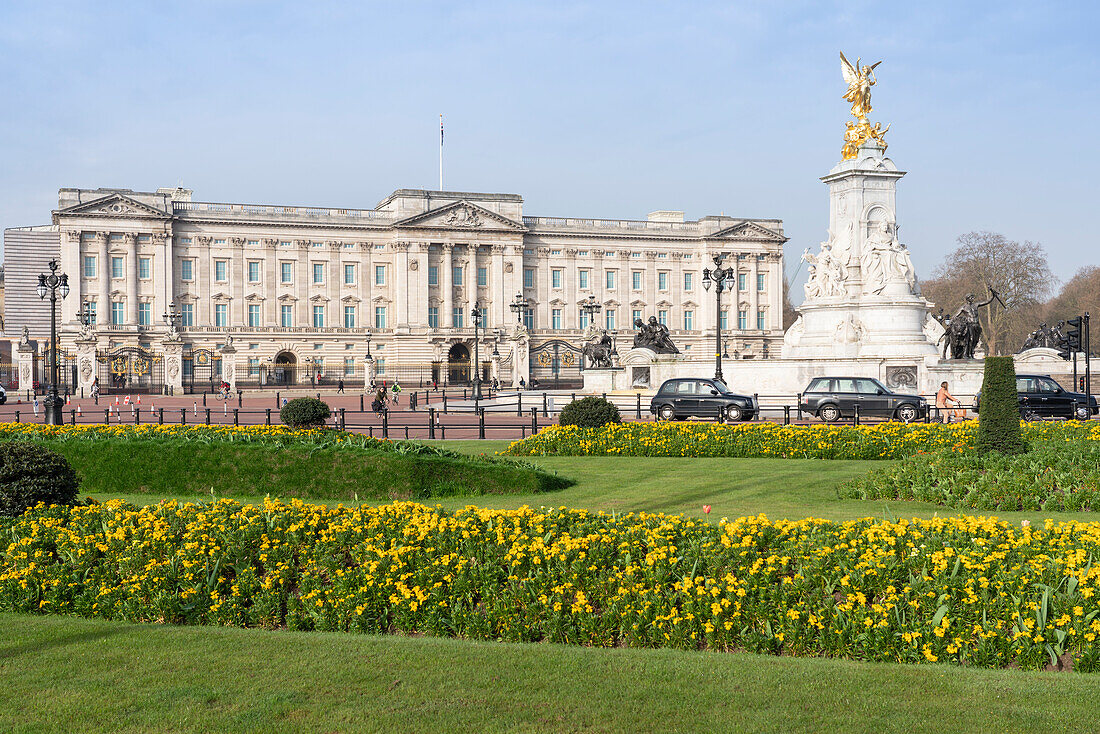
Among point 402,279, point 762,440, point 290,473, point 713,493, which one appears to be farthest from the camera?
point 402,279

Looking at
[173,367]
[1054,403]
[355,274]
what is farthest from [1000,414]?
[355,274]

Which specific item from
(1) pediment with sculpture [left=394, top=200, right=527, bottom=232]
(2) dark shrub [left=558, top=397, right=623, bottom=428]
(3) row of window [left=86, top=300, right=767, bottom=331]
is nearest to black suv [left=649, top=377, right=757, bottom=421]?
(2) dark shrub [left=558, top=397, right=623, bottom=428]

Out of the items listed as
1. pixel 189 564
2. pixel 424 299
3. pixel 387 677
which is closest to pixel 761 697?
pixel 387 677

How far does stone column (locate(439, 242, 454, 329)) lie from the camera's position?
9825 cm

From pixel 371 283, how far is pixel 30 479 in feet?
295

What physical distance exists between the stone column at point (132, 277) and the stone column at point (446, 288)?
27.4 meters

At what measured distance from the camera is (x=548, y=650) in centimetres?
709

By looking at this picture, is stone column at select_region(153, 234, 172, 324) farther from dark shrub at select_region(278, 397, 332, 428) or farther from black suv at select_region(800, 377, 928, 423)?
dark shrub at select_region(278, 397, 332, 428)

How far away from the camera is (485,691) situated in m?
6.17

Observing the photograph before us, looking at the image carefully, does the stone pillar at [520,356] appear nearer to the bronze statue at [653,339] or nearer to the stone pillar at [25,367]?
the stone pillar at [25,367]

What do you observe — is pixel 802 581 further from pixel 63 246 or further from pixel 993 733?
pixel 63 246

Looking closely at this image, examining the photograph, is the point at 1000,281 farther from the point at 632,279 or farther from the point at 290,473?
the point at 290,473

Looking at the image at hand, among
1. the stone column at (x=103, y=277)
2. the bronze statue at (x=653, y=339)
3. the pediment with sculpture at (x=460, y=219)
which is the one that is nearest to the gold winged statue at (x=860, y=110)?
the bronze statue at (x=653, y=339)

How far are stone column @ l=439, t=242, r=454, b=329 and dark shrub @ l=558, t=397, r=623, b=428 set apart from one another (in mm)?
Answer: 77613
